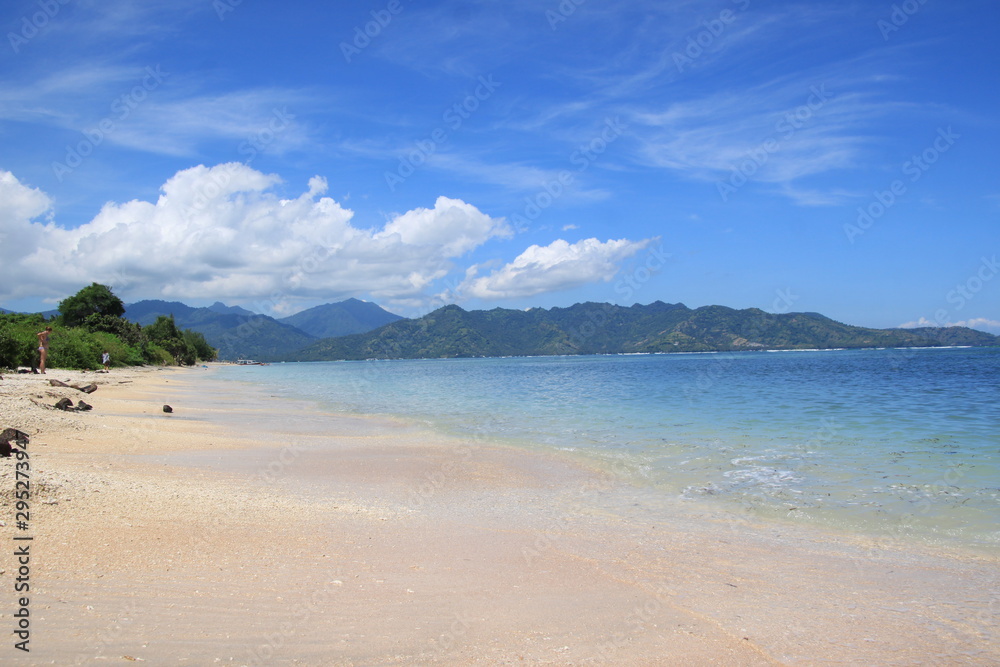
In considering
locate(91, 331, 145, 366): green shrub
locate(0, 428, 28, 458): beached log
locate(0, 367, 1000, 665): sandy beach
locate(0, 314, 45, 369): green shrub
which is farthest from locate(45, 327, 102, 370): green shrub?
locate(0, 367, 1000, 665): sandy beach

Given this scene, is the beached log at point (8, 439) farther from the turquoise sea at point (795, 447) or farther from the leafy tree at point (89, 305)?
the leafy tree at point (89, 305)

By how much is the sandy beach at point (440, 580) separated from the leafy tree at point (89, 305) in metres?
80.6

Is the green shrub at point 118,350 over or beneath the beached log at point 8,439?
over

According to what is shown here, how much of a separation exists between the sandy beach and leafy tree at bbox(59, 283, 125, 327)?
8063cm

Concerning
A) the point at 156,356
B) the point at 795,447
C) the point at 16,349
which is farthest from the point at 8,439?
the point at 156,356

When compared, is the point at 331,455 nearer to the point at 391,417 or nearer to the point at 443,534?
the point at 443,534

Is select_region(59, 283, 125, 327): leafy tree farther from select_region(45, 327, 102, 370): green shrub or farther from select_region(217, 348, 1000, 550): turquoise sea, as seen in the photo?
select_region(217, 348, 1000, 550): turquoise sea

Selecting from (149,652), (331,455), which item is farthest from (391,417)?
(149,652)

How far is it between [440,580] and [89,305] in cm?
9041

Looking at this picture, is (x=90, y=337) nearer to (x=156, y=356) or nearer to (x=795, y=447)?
(x=156, y=356)

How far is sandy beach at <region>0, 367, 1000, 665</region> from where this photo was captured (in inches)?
185

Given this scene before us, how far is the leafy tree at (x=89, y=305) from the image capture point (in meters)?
75.9

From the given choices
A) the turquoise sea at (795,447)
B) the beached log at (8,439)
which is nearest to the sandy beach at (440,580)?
the beached log at (8,439)

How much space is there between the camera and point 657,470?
13.4 metres
